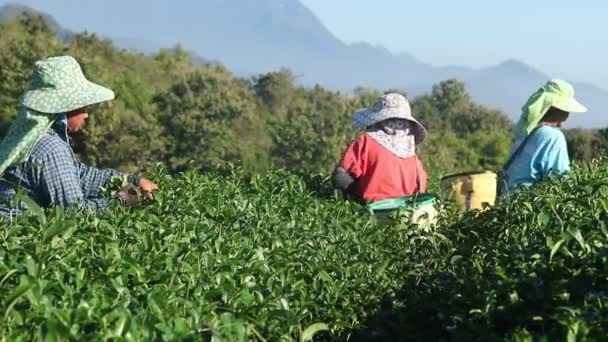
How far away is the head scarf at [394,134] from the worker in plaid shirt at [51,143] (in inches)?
84.8

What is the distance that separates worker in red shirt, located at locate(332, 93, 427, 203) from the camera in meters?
6.50

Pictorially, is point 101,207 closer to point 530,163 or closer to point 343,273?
point 343,273

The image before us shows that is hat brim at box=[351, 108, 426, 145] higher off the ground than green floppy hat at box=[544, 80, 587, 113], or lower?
lower

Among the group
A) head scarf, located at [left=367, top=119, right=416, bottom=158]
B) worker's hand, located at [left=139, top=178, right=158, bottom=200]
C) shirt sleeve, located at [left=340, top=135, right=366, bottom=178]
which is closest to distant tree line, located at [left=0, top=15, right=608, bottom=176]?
head scarf, located at [left=367, top=119, right=416, bottom=158]

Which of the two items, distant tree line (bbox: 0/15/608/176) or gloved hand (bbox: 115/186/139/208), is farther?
distant tree line (bbox: 0/15/608/176)

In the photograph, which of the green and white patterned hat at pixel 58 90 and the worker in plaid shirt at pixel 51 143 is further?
the green and white patterned hat at pixel 58 90

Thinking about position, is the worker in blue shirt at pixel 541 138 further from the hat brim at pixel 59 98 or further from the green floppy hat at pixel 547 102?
the hat brim at pixel 59 98

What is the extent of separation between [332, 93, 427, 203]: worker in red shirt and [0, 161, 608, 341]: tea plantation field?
1805mm

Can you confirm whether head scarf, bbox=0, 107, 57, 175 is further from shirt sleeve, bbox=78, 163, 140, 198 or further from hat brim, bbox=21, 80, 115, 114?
shirt sleeve, bbox=78, 163, 140, 198

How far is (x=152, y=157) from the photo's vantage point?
38.6m

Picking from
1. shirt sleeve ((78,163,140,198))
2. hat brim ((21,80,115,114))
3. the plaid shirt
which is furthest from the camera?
shirt sleeve ((78,163,140,198))

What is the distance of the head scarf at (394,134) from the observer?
22.0 feet

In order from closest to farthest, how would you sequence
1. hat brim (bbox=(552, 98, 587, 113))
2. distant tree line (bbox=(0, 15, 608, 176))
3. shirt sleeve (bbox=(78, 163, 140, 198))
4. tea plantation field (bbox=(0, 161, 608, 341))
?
tea plantation field (bbox=(0, 161, 608, 341)) → shirt sleeve (bbox=(78, 163, 140, 198)) → hat brim (bbox=(552, 98, 587, 113)) → distant tree line (bbox=(0, 15, 608, 176))

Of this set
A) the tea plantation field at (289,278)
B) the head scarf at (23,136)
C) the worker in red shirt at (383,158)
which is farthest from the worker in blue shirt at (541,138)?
the head scarf at (23,136)
